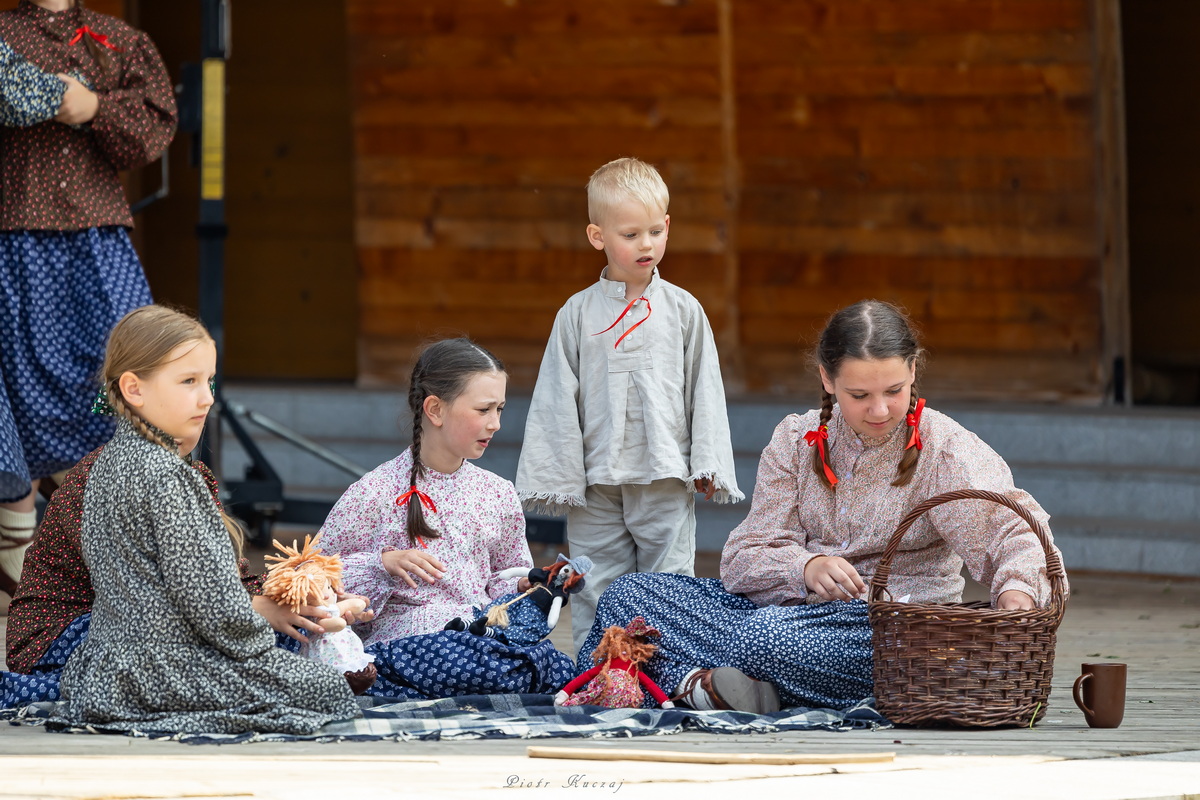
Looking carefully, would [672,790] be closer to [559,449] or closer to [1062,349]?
[559,449]

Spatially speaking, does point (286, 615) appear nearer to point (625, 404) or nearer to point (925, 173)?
point (625, 404)

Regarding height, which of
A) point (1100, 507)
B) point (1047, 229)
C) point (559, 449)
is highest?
point (1047, 229)

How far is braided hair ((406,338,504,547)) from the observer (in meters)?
3.32

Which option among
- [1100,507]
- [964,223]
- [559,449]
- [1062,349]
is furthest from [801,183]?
[559,449]

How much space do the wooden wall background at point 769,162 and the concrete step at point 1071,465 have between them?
39cm

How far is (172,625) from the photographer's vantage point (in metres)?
2.74

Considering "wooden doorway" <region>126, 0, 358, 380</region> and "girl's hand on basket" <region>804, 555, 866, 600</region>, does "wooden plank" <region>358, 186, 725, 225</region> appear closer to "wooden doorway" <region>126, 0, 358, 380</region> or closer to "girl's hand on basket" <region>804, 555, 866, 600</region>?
"wooden doorway" <region>126, 0, 358, 380</region>

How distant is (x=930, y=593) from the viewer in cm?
317

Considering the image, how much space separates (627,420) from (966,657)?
113cm

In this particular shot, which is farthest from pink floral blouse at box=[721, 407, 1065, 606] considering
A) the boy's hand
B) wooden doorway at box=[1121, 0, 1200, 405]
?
wooden doorway at box=[1121, 0, 1200, 405]

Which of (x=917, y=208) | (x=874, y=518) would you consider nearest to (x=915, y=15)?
(x=917, y=208)

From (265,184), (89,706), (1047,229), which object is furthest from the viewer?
(265,184)

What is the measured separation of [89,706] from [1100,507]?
375 centimetres

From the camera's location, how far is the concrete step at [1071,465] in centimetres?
533
